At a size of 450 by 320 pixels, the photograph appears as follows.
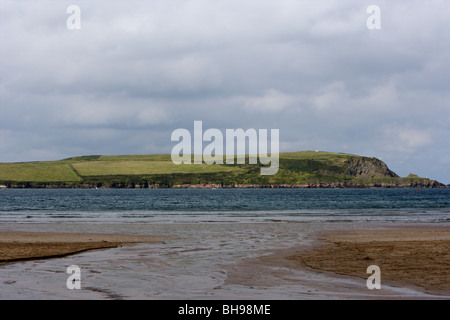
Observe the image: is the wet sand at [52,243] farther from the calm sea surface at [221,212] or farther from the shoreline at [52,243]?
the calm sea surface at [221,212]

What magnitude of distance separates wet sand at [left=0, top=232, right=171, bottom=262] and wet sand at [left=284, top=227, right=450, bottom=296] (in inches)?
478

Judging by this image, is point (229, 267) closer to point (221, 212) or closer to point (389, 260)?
point (389, 260)

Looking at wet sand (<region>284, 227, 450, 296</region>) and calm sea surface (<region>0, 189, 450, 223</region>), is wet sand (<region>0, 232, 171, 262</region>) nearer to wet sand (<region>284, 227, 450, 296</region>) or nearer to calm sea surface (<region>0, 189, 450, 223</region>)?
wet sand (<region>284, 227, 450, 296</region>)

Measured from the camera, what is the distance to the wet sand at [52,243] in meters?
26.5

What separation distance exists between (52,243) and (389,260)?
69.9 ft

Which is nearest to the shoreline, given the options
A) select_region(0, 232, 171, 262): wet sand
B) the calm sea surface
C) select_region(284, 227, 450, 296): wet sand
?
select_region(0, 232, 171, 262): wet sand

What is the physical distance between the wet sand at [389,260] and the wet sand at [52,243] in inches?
478

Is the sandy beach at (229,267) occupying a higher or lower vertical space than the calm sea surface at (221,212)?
higher

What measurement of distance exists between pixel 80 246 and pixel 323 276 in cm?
1698

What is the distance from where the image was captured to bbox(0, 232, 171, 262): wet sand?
26.5m

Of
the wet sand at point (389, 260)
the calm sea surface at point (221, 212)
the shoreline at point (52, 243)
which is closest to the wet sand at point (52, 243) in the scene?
the shoreline at point (52, 243)

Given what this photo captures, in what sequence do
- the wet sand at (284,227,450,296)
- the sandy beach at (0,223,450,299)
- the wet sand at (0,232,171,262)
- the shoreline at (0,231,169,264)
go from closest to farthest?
the sandy beach at (0,223,450,299) → the wet sand at (284,227,450,296) → the shoreline at (0,231,169,264) → the wet sand at (0,232,171,262)
